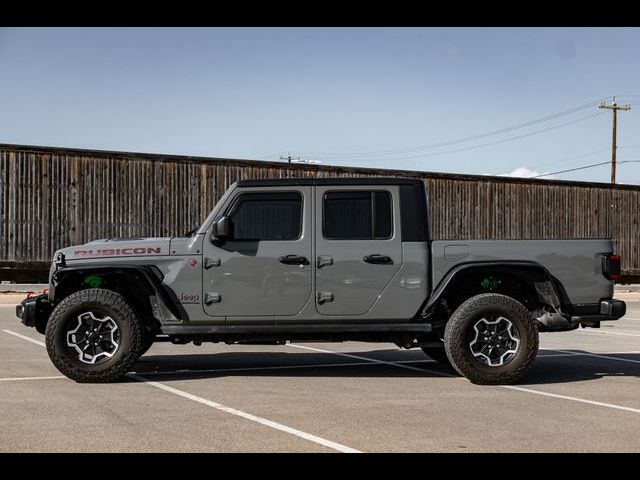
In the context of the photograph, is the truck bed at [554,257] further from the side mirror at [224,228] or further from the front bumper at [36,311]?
the front bumper at [36,311]

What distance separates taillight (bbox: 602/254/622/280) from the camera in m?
9.05

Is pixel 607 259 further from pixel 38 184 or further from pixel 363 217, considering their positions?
pixel 38 184

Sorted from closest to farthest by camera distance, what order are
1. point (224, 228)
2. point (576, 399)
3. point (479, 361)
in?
point (576, 399)
point (224, 228)
point (479, 361)

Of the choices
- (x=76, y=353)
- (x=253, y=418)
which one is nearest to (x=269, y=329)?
(x=76, y=353)

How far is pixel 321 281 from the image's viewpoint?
29.5ft

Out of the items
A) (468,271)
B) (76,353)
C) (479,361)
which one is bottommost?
(479,361)

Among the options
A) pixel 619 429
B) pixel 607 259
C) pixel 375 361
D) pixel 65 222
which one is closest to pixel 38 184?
pixel 65 222

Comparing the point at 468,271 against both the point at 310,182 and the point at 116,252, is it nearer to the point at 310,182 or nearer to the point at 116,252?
the point at 310,182

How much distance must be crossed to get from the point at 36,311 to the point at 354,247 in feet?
11.5

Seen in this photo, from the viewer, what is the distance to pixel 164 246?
9.06 meters

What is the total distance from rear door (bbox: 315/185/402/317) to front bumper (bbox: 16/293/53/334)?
2978 millimetres

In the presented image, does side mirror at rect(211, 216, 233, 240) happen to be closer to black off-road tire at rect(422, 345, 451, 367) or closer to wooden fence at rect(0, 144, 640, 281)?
black off-road tire at rect(422, 345, 451, 367)
